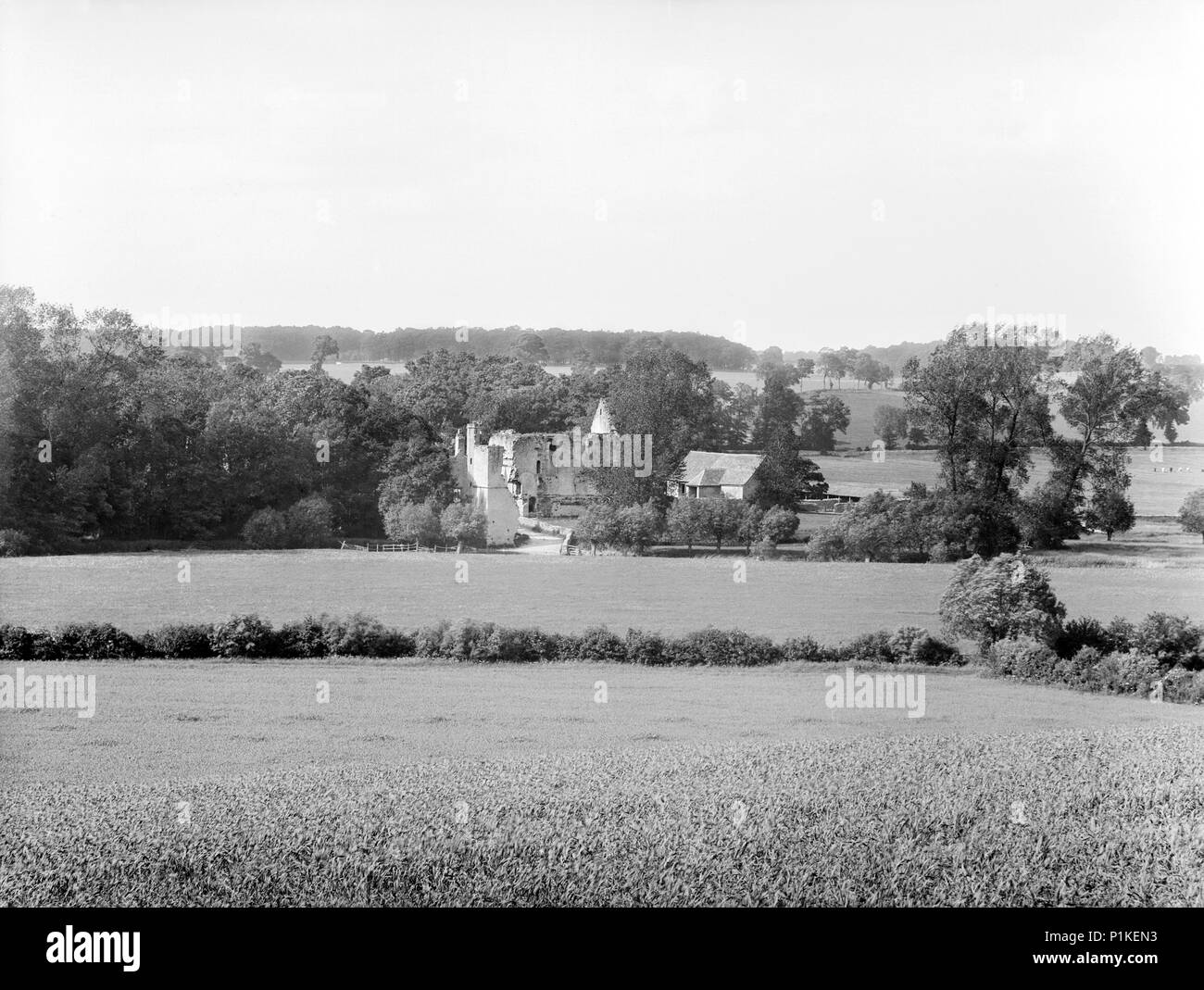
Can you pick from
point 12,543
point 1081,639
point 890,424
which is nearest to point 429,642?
point 12,543

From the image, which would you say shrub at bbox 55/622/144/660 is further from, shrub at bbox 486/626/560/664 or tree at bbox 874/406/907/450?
tree at bbox 874/406/907/450

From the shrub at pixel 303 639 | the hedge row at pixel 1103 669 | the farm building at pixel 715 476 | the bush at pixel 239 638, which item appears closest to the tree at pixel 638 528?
the farm building at pixel 715 476

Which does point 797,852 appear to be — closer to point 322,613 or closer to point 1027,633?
point 1027,633

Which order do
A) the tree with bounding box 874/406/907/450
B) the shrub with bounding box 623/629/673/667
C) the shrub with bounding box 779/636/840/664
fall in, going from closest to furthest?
1. the shrub with bounding box 623/629/673/667
2. the shrub with bounding box 779/636/840/664
3. the tree with bounding box 874/406/907/450

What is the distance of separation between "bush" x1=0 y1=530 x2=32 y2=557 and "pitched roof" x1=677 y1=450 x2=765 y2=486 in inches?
245

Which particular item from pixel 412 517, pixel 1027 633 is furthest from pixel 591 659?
pixel 1027 633

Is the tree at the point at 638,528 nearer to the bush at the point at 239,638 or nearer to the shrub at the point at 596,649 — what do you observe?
the shrub at the point at 596,649

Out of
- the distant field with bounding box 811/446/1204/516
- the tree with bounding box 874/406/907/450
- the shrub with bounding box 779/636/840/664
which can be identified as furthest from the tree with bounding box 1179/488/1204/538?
the shrub with bounding box 779/636/840/664

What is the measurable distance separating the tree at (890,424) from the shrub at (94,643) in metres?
7.30

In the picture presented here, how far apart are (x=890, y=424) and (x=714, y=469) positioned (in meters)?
1.80

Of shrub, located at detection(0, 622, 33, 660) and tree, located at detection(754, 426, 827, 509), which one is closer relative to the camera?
shrub, located at detection(0, 622, 33, 660)

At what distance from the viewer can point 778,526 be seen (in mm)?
11867

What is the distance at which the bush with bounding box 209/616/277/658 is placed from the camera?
35.3 feet
